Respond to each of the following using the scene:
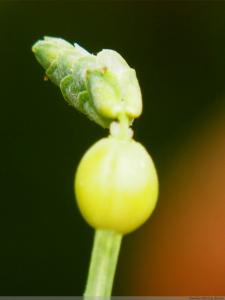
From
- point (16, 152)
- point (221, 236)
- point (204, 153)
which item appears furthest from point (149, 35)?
point (221, 236)

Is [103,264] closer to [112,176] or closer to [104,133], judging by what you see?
[112,176]

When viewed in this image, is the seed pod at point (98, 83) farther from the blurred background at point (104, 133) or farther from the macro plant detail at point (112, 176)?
the blurred background at point (104, 133)

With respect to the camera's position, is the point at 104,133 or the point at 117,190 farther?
the point at 104,133

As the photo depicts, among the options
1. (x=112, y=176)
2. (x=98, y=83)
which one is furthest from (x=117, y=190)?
(x=98, y=83)

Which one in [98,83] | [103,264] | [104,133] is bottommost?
[103,264]

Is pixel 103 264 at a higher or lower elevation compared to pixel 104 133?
lower

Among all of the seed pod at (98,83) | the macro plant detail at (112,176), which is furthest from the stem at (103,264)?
the seed pod at (98,83)

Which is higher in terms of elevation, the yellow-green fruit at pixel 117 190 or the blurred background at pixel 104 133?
the blurred background at pixel 104 133
